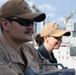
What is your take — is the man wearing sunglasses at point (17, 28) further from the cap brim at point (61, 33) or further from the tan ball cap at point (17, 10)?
the cap brim at point (61, 33)

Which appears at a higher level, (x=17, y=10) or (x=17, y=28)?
(x=17, y=10)

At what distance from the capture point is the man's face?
196cm

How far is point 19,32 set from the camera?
6.45 feet

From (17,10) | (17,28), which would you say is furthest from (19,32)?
(17,10)

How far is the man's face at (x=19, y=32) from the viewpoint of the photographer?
1963 mm

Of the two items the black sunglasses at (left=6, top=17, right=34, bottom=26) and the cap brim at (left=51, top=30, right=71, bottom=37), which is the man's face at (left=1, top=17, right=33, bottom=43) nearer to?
the black sunglasses at (left=6, top=17, right=34, bottom=26)

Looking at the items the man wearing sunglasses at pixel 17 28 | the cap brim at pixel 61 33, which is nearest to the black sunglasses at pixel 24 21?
the man wearing sunglasses at pixel 17 28

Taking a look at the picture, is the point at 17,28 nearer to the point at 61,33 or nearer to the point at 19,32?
the point at 19,32

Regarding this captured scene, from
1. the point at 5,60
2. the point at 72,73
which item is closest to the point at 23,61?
the point at 5,60

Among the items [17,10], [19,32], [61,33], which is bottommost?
[61,33]

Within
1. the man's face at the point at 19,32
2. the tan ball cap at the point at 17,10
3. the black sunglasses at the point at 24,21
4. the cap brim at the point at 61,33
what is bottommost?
the cap brim at the point at 61,33

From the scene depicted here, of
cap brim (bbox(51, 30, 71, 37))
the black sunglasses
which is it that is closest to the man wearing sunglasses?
the black sunglasses

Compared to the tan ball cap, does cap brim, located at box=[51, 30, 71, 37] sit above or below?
below

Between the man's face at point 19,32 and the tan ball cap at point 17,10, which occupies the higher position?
the tan ball cap at point 17,10
